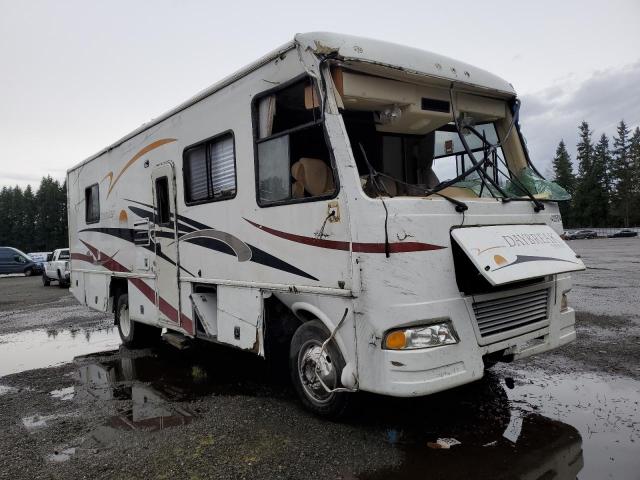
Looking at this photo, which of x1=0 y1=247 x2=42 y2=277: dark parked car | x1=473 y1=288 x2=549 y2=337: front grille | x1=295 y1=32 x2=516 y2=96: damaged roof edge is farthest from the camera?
x1=0 y1=247 x2=42 y2=277: dark parked car

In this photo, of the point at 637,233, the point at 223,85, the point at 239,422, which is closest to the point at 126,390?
the point at 239,422

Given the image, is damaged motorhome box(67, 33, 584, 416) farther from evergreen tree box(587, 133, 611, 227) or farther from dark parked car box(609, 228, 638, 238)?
evergreen tree box(587, 133, 611, 227)

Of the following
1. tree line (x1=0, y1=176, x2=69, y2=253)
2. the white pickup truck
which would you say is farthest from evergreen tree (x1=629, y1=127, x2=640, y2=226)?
tree line (x1=0, y1=176, x2=69, y2=253)

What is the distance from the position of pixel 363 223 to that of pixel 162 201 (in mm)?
3991

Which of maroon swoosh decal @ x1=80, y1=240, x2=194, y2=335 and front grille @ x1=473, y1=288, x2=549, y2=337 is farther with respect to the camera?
maroon swoosh decal @ x1=80, y1=240, x2=194, y2=335

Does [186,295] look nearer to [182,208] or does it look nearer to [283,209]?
[182,208]

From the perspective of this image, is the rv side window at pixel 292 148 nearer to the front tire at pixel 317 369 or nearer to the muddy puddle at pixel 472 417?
the front tire at pixel 317 369

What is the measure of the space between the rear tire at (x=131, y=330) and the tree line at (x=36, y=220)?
81.1 meters

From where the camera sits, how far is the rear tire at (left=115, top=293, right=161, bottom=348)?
8.16 m

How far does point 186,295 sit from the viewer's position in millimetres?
6332

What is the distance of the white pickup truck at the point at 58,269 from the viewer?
21109 millimetres

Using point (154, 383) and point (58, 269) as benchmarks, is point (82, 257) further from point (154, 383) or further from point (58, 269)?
point (58, 269)

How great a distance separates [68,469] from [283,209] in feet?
8.93

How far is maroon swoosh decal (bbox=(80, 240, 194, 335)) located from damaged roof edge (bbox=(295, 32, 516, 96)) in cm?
377
